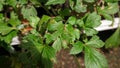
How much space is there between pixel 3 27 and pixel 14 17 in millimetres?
101

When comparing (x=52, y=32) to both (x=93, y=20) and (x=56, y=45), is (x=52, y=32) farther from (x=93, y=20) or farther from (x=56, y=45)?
(x=93, y=20)

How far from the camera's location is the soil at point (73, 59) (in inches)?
65.9

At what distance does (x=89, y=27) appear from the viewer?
4.17ft

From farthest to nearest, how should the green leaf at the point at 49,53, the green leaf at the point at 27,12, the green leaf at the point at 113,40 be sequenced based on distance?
the green leaf at the point at 113,40
the green leaf at the point at 27,12
the green leaf at the point at 49,53

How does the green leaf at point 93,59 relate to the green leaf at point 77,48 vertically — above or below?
below

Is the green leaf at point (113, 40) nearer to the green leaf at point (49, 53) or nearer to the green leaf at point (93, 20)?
the green leaf at point (93, 20)

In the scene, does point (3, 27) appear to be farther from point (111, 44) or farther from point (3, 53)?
point (111, 44)

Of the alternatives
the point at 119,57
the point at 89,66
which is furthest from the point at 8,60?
the point at 119,57

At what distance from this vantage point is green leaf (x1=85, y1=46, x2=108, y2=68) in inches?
49.1

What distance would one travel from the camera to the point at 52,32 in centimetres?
128

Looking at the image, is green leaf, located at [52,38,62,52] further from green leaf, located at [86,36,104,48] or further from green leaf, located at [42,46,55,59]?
green leaf, located at [86,36,104,48]

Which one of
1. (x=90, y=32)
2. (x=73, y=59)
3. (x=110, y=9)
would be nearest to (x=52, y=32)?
(x=90, y=32)

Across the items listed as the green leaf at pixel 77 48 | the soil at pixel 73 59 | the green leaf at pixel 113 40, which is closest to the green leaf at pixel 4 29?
the green leaf at pixel 77 48

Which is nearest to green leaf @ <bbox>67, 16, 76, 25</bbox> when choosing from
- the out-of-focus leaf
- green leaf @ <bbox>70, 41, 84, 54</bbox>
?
green leaf @ <bbox>70, 41, 84, 54</bbox>
